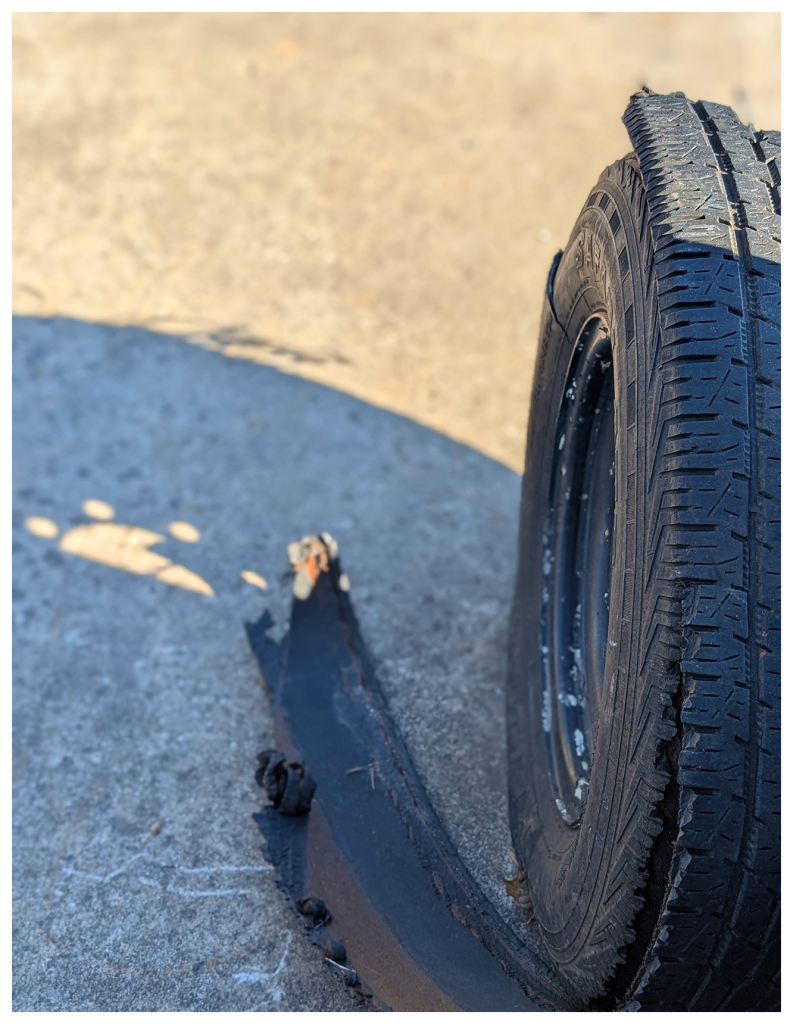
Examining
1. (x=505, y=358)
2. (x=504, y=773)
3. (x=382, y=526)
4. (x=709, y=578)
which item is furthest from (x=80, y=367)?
(x=709, y=578)

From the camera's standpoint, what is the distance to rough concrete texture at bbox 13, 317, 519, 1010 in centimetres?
195

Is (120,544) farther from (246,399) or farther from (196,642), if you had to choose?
(246,399)

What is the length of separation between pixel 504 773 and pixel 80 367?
2.43 metres

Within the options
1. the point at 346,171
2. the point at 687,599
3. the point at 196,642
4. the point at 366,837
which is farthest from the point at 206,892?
the point at 346,171

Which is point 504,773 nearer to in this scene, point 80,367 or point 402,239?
point 80,367

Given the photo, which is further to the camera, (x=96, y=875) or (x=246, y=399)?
(x=246, y=399)

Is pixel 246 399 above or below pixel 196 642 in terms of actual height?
above

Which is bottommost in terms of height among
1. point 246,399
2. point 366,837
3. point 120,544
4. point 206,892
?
point 206,892

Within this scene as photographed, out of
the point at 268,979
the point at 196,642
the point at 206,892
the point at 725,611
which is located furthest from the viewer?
the point at 196,642

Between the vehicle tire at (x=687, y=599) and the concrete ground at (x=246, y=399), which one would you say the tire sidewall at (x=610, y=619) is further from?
the concrete ground at (x=246, y=399)

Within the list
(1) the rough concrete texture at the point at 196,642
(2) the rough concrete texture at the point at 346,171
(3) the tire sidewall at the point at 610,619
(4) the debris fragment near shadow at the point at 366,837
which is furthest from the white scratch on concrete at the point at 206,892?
(2) the rough concrete texture at the point at 346,171

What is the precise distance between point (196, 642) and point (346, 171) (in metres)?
2.88

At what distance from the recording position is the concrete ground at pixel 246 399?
83.3 inches

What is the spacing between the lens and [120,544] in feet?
9.85
